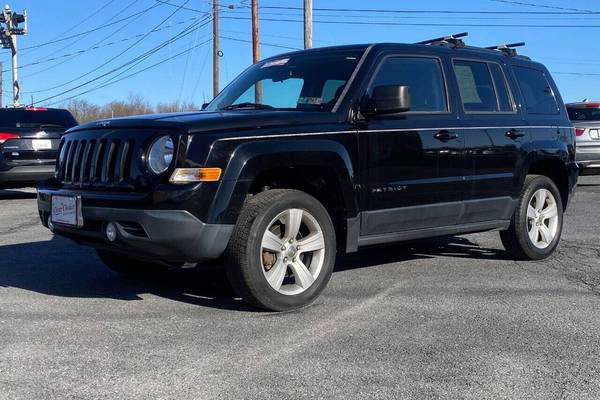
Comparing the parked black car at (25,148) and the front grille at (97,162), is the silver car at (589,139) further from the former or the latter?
the front grille at (97,162)

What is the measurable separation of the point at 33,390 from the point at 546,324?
3.21 meters

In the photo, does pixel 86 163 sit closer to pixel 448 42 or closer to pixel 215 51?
pixel 448 42

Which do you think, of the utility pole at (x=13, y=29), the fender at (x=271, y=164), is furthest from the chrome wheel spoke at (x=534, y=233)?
the utility pole at (x=13, y=29)

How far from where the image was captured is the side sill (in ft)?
17.4

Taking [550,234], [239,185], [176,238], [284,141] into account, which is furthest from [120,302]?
[550,234]

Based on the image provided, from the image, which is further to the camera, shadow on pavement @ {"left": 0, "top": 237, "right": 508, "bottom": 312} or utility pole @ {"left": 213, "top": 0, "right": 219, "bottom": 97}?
utility pole @ {"left": 213, "top": 0, "right": 219, "bottom": 97}

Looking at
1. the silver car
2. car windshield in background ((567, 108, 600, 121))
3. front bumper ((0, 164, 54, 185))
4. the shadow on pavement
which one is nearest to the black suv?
the shadow on pavement

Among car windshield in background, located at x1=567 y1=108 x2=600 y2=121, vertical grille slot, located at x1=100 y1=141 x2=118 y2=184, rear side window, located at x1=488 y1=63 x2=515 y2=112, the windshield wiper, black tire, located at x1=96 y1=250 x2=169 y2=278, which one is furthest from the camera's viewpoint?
car windshield in background, located at x1=567 y1=108 x2=600 y2=121

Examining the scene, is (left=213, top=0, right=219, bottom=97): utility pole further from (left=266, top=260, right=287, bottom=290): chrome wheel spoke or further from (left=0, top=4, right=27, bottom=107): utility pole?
(left=266, top=260, right=287, bottom=290): chrome wheel spoke

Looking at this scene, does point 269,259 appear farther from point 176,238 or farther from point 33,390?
point 33,390

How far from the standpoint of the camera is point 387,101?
5059 mm

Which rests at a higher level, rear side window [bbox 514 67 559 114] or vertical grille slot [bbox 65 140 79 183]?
rear side window [bbox 514 67 559 114]

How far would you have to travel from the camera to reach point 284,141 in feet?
15.3

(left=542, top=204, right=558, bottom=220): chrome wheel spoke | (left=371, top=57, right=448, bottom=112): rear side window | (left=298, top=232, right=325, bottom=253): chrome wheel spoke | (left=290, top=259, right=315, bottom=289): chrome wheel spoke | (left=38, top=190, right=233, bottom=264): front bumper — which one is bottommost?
(left=290, top=259, right=315, bottom=289): chrome wheel spoke
